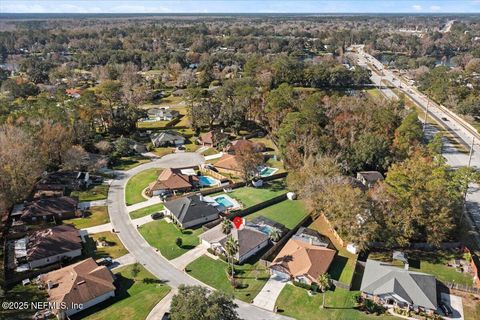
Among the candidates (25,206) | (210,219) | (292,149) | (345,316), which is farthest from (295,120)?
(25,206)

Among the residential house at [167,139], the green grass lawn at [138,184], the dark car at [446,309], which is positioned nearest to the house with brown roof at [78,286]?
the green grass lawn at [138,184]

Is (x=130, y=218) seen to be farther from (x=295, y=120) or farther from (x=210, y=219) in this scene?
(x=295, y=120)

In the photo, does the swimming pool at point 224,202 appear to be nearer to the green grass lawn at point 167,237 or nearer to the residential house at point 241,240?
the green grass lawn at point 167,237

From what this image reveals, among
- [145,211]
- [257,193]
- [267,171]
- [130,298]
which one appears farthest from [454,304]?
[145,211]

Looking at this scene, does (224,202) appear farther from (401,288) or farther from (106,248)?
(401,288)

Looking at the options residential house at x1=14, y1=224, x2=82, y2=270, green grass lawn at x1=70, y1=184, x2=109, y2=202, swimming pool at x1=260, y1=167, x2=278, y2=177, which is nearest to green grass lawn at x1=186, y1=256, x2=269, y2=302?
residential house at x1=14, y1=224, x2=82, y2=270

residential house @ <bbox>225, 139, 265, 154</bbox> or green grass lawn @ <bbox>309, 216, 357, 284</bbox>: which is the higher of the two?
residential house @ <bbox>225, 139, 265, 154</bbox>

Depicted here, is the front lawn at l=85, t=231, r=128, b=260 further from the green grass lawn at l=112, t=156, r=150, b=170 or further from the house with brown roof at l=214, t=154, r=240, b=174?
the house with brown roof at l=214, t=154, r=240, b=174
